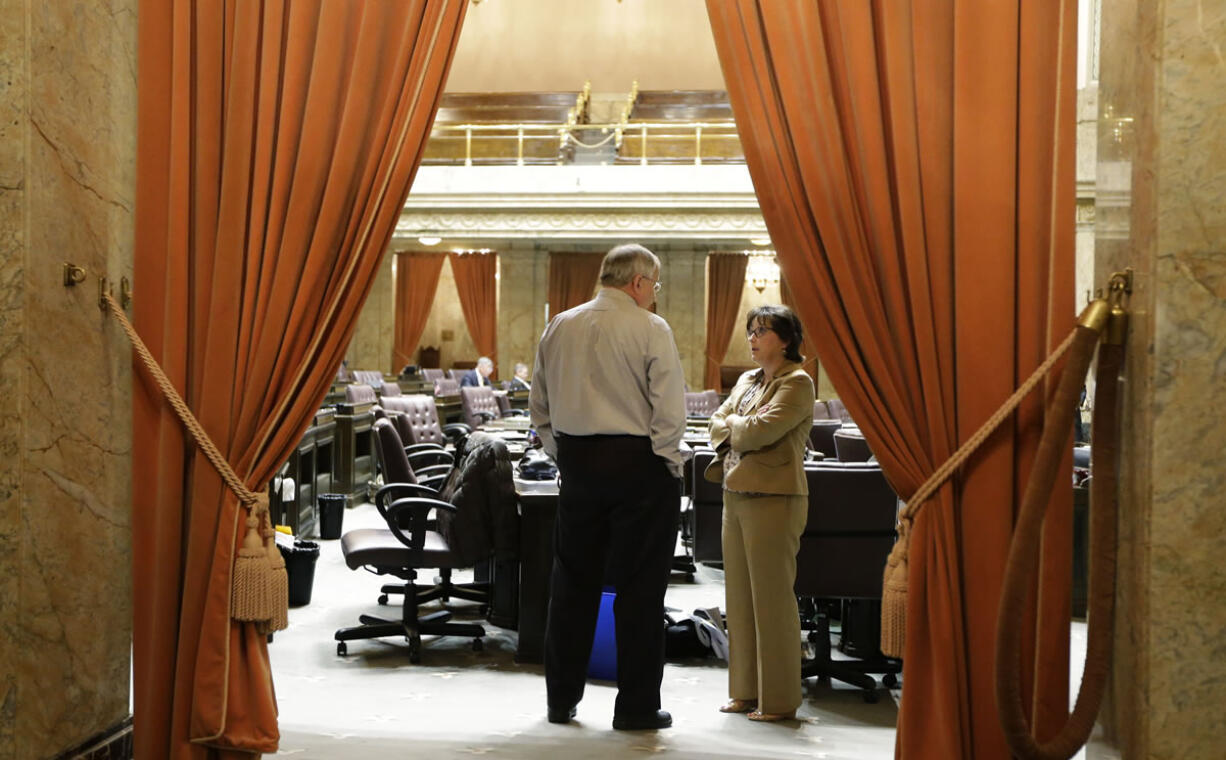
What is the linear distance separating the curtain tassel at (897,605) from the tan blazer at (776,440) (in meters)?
0.94

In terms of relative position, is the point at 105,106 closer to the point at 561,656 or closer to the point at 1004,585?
the point at 561,656

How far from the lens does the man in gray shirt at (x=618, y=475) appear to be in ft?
10.6

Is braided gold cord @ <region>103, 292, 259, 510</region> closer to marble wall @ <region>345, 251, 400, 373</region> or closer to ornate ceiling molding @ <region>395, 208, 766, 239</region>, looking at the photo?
ornate ceiling molding @ <region>395, 208, 766, 239</region>

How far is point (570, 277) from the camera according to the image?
17609 mm

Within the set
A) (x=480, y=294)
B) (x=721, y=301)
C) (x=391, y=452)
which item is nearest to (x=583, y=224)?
(x=721, y=301)

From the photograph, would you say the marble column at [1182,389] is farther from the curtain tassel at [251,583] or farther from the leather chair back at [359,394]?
the leather chair back at [359,394]

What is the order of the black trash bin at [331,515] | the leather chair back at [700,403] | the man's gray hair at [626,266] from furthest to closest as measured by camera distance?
the leather chair back at [700,403] → the black trash bin at [331,515] → the man's gray hair at [626,266]

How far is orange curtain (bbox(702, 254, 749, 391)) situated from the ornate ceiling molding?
8.79 feet

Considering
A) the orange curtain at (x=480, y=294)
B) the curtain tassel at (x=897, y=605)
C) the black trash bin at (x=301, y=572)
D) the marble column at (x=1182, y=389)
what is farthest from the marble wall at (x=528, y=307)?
the marble column at (x=1182, y=389)

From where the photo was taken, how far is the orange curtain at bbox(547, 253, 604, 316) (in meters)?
17.5

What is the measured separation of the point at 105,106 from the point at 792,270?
1676mm

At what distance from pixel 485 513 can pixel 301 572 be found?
1.43 m

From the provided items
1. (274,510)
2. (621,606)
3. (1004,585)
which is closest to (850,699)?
(621,606)

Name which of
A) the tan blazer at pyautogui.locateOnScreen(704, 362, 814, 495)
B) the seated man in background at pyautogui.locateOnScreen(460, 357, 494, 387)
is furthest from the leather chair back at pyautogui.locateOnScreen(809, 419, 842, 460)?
the seated man in background at pyautogui.locateOnScreen(460, 357, 494, 387)
